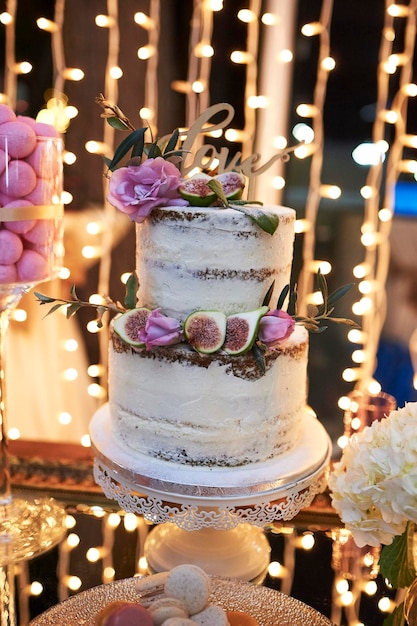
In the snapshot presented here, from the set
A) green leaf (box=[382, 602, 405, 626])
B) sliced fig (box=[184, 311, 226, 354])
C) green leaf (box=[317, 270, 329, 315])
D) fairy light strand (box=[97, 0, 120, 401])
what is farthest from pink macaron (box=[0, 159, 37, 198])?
green leaf (box=[382, 602, 405, 626])

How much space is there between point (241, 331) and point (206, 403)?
22 centimetres

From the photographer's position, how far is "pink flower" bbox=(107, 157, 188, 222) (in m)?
1.77

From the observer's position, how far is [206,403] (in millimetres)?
1798

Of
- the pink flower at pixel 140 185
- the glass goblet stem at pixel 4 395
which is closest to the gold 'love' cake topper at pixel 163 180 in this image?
the pink flower at pixel 140 185

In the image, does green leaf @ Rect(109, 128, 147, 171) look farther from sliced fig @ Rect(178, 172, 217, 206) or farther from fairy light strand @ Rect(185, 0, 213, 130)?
fairy light strand @ Rect(185, 0, 213, 130)

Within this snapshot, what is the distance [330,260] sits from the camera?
355cm

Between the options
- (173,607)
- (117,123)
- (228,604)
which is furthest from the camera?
(117,123)

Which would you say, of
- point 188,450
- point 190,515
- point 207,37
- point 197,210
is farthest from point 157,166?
point 207,37

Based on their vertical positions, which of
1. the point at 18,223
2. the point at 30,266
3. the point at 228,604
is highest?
the point at 18,223

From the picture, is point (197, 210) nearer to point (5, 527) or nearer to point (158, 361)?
point (158, 361)

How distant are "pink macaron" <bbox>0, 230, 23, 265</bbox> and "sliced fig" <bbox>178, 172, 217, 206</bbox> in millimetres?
487

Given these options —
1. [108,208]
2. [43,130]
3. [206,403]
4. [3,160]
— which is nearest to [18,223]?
[3,160]

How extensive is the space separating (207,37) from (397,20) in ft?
2.96

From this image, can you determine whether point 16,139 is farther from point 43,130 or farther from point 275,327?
point 275,327
